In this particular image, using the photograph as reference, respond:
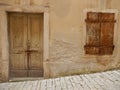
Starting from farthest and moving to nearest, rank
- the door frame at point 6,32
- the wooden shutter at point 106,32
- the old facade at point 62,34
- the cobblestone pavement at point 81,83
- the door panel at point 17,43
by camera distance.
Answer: the door panel at point 17,43
the wooden shutter at point 106,32
the old facade at point 62,34
the door frame at point 6,32
the cobblestone pavement at point 81,83

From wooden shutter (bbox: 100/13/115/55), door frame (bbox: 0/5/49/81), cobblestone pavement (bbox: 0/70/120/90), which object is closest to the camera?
cobblestone pavement (bbox: 0/70/120/90)

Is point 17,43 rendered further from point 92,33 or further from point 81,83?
point 81,83

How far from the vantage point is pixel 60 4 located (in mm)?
7219

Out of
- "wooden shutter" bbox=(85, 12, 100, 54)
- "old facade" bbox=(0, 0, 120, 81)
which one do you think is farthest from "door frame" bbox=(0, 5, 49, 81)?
"wooden shutter" bbox=(85, 12, 100, 54)

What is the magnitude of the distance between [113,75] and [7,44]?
3543 millimetres

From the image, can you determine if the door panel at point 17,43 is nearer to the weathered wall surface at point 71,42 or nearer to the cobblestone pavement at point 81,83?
the weathered wall surface at point 71,42

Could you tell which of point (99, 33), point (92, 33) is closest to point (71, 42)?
point (92, 33)

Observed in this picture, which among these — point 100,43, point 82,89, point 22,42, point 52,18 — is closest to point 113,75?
point 100,43

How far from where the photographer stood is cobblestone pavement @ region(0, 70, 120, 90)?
5859mm

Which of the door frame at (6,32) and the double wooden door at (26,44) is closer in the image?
the door frame at (6,32)

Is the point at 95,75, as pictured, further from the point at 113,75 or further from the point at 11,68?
the point at 11,68

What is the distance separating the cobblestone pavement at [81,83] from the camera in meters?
5.86

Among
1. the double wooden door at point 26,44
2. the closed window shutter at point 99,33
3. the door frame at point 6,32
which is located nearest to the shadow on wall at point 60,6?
the door frame at point 6,32

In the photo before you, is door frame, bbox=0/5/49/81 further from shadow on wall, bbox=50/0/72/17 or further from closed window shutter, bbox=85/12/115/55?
closed window shutter, bbox=85/12/115/55
